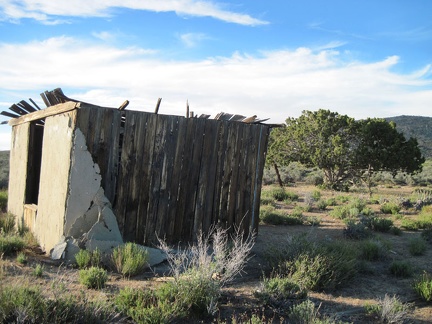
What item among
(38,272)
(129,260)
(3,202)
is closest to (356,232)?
(129,260)

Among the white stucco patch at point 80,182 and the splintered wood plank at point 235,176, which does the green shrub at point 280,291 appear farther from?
the white stucco patch at point 80,182

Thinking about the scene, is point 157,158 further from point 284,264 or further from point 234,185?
point 284,264

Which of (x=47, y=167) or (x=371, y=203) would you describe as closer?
(x=47, y=167)

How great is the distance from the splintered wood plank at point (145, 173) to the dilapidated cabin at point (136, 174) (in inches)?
0.7

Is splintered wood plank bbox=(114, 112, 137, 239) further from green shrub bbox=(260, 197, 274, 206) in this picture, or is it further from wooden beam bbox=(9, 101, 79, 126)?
green shrub bbox=(260, 197, 274, 206)

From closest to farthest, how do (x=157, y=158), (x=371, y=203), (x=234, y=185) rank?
(x=157, y=158), (x=234, y=185), (x=371, y=203)

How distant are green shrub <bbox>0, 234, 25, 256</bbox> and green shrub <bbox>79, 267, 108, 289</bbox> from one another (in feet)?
6.58

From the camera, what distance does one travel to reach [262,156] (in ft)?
28.6

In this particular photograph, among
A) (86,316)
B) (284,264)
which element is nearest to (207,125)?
(284,264)

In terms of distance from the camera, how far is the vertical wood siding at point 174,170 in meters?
6.98

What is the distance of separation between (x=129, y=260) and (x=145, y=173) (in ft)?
5.56

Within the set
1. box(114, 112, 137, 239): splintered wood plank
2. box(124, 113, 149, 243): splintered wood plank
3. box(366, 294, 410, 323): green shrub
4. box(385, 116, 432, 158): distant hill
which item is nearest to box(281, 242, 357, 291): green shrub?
box(366, 294, 410, 323): green shrub

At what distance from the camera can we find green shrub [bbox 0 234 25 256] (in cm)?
679

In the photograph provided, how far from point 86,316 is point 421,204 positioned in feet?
44.9
